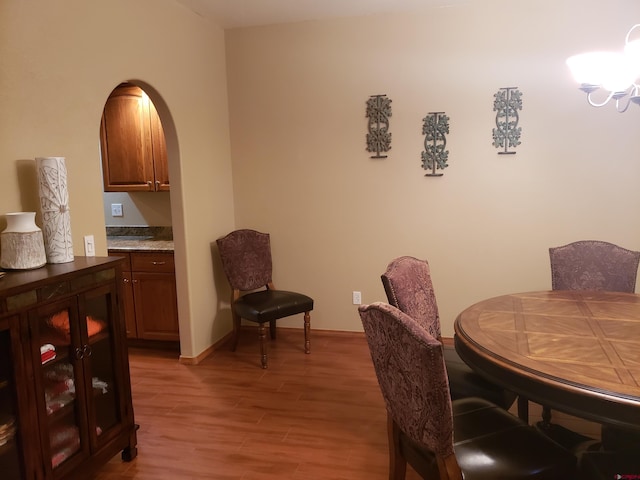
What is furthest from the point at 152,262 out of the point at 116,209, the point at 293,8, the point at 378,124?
the point at 293,8

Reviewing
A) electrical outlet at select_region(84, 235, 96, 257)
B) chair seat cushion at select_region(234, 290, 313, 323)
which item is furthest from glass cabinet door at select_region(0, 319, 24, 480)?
chair seat cushion at select_region(234, 290, 313, 323)

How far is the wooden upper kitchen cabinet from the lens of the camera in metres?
4.18

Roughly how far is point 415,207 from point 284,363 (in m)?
1.64

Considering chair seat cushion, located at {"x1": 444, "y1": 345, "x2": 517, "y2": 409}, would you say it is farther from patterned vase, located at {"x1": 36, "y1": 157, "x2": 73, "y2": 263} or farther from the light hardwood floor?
patterned vase, located at {"x1": 36, "y1": 157, "x2": 73, "y2": 263}

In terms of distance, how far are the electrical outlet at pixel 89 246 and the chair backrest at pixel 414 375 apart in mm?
1722

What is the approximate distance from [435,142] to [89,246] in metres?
2.65

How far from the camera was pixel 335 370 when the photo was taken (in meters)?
3.72

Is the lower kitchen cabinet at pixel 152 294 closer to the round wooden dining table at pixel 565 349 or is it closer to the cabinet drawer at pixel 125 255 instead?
the cabinet drawer at pixel 125 255

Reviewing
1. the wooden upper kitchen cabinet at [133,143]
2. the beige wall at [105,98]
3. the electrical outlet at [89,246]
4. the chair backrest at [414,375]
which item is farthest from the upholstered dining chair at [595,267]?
the wooden upper kitchen cabinet at [133,143]

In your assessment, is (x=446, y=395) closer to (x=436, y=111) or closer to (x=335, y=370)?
(x=335, y=370)

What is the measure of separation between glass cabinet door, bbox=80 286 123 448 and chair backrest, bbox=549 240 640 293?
2551 millimetres

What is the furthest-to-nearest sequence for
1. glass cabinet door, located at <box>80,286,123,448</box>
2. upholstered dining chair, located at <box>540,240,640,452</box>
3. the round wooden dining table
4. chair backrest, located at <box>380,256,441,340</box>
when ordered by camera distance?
upholstered dining chair, located at <box>540,240,640,452</box> → chair backrest, located at <box>380,256,441,340</box> → glass cabinet door, located at <box>80,286,123,448</box> → the round wooden dining table

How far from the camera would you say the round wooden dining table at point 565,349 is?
1576 mm

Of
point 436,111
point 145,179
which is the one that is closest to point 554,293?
point 436,111
